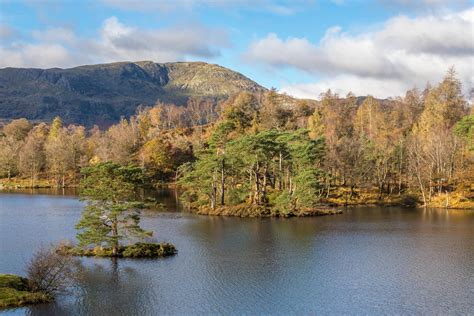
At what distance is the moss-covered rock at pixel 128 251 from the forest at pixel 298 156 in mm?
8353

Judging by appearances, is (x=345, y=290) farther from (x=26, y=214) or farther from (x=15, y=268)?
(x=26, y=214)

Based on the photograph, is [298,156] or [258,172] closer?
[258,172]

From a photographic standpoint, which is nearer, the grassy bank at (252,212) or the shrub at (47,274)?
the shrub at (47,274)

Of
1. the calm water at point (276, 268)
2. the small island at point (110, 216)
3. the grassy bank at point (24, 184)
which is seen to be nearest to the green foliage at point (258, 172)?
the calm water at point (276, 268)

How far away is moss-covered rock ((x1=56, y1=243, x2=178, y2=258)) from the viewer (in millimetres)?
50594

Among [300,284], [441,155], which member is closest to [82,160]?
[441,155]

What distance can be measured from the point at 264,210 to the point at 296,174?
35.9 ft

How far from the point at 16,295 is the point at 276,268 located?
75.2 feet

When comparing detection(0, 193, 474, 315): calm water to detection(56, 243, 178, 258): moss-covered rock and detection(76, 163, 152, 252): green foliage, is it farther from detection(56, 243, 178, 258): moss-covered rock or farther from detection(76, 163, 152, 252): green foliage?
detection(76, 163, 152, 252): green foliage

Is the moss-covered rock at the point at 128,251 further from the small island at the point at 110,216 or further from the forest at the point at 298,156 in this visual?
the forest at the point at 298,156

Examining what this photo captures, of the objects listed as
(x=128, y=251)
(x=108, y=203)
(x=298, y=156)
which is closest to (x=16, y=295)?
(x=128, y=251)

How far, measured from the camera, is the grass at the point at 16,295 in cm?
3506

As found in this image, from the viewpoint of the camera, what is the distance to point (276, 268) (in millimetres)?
47719

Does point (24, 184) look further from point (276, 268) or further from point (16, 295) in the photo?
point (16, 295)
